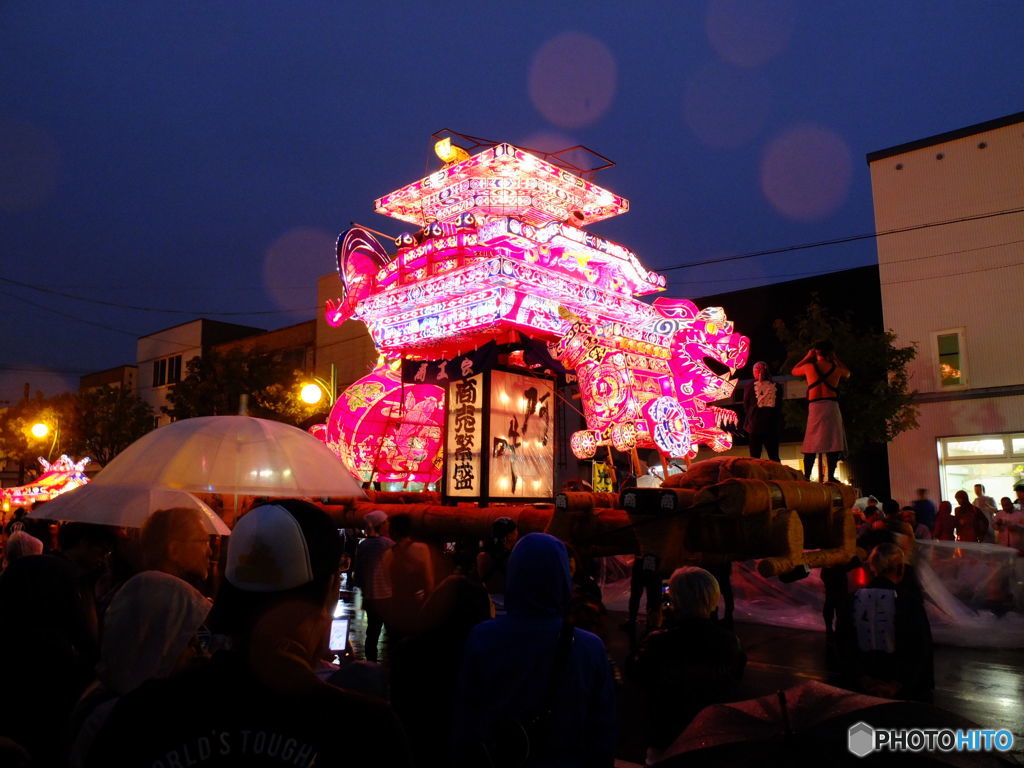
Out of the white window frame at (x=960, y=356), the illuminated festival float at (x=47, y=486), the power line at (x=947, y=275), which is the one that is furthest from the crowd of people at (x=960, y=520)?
the illuminated festival float at (x=47, y=486)

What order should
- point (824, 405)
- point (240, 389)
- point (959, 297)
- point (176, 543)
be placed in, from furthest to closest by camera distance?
point (240, 389) → point (959, 297) → point (824, 405) → point (176, 543)

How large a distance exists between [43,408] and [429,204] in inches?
1387

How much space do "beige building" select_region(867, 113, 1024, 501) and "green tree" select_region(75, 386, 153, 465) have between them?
107ft

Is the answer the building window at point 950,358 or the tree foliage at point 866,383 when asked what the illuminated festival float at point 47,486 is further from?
the building window at point 950,358

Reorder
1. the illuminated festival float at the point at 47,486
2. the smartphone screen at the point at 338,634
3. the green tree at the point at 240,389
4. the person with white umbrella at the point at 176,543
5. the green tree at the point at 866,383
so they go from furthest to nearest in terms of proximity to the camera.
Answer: the green tree at the point at 240,389 < the illuminated festival float at the point at 47,486 < the green tree at the point at 866,383 < the smartphone screen at the point at 338,634 < the person with white umbrella at the point at 176,543

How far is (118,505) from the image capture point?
15.8 feet

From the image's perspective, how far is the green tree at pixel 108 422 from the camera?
36000mm

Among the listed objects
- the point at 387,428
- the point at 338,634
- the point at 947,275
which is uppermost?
the point at 947,275

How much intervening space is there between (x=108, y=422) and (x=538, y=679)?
38383mm

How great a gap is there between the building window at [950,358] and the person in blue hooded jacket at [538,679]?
22271 mm

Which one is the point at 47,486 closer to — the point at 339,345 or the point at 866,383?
the point at 339,345

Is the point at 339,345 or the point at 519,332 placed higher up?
the point at 339,345

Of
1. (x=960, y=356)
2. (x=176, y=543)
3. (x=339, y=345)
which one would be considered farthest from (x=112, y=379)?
(x=176, y=543)

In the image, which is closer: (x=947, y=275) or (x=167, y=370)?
(x=947, y=275)
